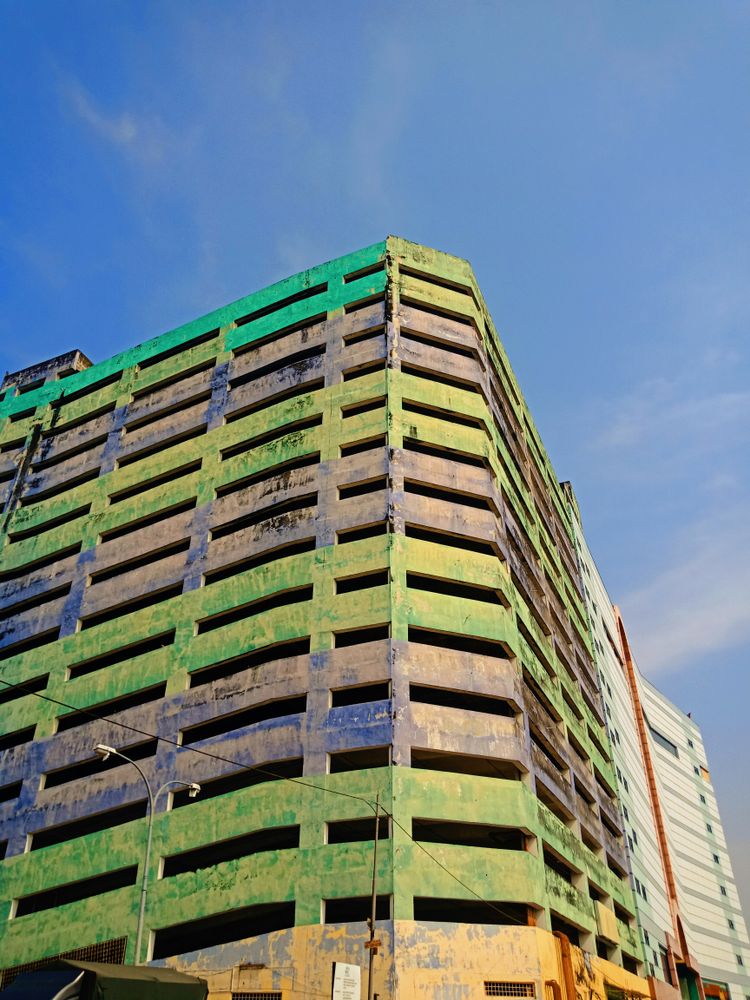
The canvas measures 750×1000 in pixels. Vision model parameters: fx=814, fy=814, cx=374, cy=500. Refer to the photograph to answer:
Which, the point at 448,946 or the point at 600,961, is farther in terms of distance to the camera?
the point at 600,961

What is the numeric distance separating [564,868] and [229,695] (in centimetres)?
2034

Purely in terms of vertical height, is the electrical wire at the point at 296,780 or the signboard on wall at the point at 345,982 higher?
the electrical wire at the point at 296,780

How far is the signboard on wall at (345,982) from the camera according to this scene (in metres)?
20.7

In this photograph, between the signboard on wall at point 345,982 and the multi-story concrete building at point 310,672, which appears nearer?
the signboard on wall at point 345,982

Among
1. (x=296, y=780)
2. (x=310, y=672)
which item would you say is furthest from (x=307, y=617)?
(x=296, y=780)

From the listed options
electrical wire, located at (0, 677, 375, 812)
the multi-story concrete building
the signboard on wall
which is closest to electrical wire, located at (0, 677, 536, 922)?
electrical wire, located at (0, 677, 375, 812)

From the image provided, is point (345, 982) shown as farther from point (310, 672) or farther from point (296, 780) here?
point (310, 672)

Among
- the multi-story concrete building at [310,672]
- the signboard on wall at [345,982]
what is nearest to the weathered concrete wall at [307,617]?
the multi-story concrete building at [310,672]

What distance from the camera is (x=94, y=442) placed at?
55125 millimetres

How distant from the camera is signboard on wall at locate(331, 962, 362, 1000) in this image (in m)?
20.7

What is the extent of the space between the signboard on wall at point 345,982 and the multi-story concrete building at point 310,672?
5.18m

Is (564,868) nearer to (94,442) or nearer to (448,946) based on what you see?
(448,946)

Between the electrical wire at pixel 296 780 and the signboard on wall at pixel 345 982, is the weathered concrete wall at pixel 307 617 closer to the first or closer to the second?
the electrical wire at pixel 296 780

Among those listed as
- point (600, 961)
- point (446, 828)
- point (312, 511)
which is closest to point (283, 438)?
point (312, 511)
